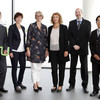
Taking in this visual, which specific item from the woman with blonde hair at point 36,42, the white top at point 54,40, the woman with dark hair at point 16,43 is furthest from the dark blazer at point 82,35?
the woman with dark hair at point 16,43

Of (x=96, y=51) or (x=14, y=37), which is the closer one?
(x=96, y=51)

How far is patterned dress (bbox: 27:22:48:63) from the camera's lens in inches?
124

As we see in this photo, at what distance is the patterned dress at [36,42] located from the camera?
3152 mm

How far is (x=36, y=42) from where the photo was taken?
3.16m

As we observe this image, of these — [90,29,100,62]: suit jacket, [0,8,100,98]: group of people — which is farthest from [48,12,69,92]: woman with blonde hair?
[90,29,100,62]: suit jacket

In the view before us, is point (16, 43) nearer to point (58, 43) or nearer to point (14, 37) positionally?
point (14, 37)

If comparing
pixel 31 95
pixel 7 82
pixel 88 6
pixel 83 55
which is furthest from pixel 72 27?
pixel 88 6

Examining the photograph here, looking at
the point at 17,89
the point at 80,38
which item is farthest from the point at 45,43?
the point at 17,89

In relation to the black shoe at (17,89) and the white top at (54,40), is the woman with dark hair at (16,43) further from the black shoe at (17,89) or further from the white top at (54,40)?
the white top at (54,40)

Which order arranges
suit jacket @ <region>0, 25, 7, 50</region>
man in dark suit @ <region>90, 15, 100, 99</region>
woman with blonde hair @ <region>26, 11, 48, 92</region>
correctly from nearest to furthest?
man in dark suit @ <region>90, 15, 100, 99</region> < suit jacket @ <region>0, 25, 7, 50</region> < woman with blonde hair @ <region>26, 11, 48, 92</region>

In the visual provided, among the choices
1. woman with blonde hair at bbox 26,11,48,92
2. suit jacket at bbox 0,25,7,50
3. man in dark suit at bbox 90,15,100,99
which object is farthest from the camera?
woman with blonde hair at bbox 26,11,48,92

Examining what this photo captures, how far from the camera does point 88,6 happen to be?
5.40 meters

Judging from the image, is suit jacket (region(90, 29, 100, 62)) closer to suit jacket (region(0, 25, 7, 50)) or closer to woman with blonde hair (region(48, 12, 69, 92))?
woman with blonde hair (region(48, 12, 69, 92))

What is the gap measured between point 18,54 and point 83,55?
4.08 feet
